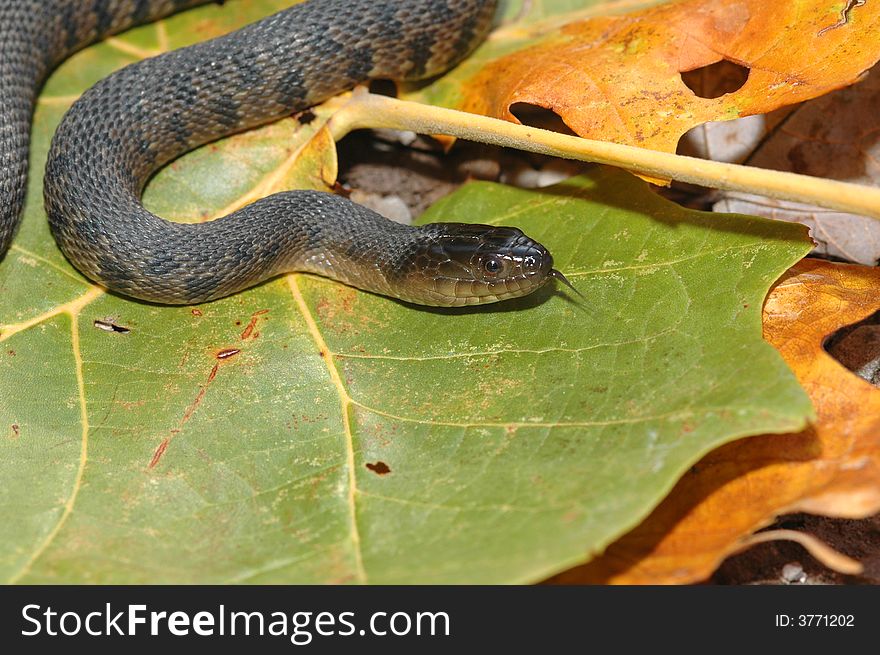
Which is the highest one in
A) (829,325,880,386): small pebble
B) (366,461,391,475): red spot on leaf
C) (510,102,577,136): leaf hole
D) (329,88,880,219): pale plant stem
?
(329,88,880,219): pale plant stem

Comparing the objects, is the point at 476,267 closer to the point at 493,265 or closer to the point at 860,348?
the point at 493,265

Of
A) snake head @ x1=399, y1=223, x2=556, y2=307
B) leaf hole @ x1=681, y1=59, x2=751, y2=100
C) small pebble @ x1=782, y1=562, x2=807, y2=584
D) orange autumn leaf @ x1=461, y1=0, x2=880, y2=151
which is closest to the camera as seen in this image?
small pebble @ x1=782, y1=562, x2=807, y2=584

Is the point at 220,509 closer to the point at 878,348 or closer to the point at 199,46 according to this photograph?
the point at 199,46

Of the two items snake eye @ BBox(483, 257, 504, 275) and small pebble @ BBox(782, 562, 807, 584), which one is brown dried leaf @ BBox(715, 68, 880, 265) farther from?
small pebble @ BBox(782, 562, 807, 584)

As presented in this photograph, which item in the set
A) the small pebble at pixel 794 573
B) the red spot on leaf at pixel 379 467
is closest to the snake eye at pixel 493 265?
the red spot on leaf at pixel 379 467

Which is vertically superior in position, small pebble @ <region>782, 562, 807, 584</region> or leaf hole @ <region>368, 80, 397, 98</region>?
leaf hole @ <region>368, 80, 397, 98</region>

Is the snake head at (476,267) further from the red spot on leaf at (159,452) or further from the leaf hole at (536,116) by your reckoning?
the red spot on leaf at (159,452)

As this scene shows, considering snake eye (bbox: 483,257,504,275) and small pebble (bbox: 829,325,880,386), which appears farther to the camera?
small pebble (bbox: 829,325,880,386)

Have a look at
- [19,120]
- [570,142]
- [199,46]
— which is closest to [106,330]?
[19,120]

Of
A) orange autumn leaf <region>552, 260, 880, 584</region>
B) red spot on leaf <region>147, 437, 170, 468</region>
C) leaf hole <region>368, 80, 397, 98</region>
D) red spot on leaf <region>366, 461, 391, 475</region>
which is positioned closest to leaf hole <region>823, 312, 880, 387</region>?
orange autumn leaf <region>552, 260, 880, 584</region>
